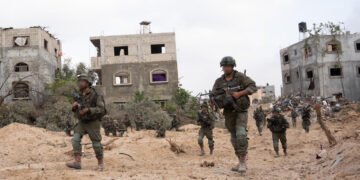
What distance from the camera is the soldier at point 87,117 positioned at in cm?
563

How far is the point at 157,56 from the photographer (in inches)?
1209

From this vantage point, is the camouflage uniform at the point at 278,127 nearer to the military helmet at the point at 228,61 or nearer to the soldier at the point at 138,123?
the military helmet at the point at 228,61

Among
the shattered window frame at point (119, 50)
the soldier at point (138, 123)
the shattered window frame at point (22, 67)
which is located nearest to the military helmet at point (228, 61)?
the soldier at point (138, 123)

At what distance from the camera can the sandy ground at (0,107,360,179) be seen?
16.4 ft

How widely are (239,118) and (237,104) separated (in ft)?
0.79

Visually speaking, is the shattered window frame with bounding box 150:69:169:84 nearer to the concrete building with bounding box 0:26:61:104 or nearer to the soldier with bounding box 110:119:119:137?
the concrete building with bounding box 0:26:61:104

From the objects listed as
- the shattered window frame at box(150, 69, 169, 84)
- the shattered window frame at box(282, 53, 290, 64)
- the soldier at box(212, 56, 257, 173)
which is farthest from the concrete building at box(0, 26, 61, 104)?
the shattered window frame at box(282, 53, 290, 64)

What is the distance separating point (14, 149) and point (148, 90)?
19584 mm

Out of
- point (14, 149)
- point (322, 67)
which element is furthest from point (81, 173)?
point (322, 67)

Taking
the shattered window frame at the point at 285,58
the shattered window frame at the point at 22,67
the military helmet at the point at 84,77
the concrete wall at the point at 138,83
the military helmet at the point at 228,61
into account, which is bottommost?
the military helmet at the point at 84,77

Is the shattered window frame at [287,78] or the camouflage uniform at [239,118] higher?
the shattered window frame at [287,78]

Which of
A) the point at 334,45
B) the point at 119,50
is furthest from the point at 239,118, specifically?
the point at 334,45

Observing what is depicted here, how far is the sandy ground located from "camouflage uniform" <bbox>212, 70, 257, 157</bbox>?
18.6 inches

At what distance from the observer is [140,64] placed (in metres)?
30.6
